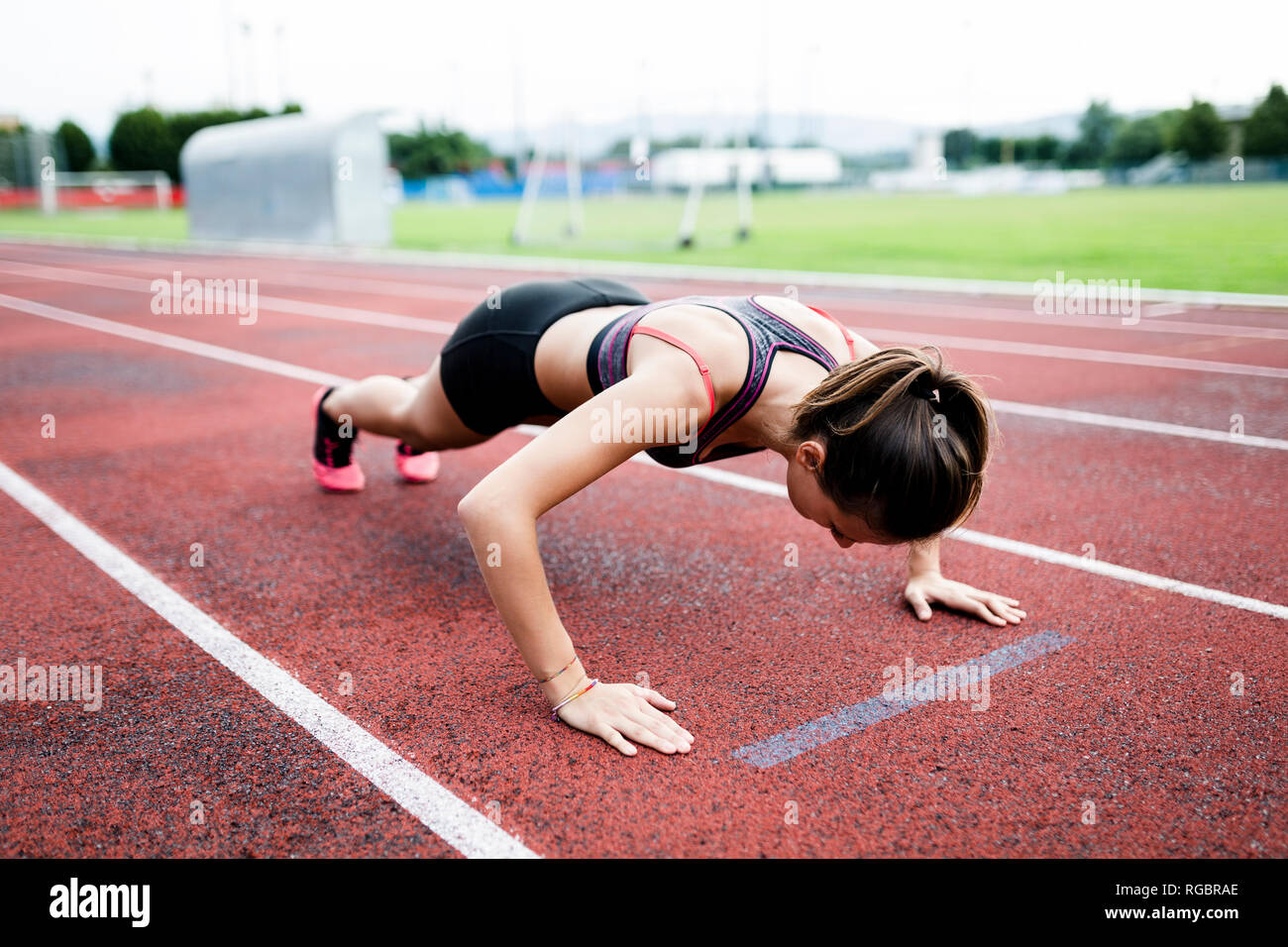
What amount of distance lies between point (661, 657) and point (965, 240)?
66.8 ft

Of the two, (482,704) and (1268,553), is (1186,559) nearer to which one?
(1268,553)

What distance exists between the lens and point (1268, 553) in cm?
407

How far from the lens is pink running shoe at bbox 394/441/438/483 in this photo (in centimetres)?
518

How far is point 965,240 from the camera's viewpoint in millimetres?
21547

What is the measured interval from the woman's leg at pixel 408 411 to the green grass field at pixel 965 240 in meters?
12.0

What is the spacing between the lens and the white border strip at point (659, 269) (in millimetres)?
12145

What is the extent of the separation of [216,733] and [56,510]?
2691 mm

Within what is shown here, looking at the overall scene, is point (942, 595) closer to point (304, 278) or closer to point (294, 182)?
point (304, 278)

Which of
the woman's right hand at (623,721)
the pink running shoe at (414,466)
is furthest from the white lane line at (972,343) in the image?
the woman's right hand at (623,721)

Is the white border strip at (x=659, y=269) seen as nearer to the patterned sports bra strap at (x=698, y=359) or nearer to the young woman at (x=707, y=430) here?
the young woman at (x=707, y=430)

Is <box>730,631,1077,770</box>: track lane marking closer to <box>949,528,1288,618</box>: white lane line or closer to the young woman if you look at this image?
the young woman

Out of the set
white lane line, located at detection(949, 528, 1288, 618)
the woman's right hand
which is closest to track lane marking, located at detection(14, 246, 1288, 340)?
white lane line, located at detection(949, 528, 1288, 618)
